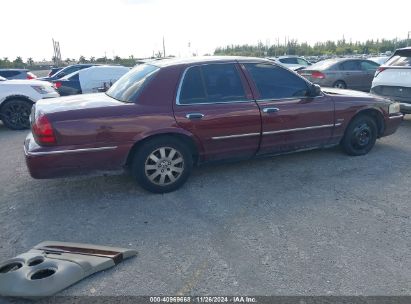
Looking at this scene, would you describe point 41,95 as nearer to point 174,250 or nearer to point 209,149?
point 209,149

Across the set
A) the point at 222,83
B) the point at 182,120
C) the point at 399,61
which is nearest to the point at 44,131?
the point at 182,120

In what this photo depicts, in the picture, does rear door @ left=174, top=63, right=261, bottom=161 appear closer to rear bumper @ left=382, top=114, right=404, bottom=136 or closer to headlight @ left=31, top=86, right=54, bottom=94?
rear bumper @ left=382, top=114, right=404, bottom=136

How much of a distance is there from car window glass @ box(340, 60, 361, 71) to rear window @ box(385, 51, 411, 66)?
439cm

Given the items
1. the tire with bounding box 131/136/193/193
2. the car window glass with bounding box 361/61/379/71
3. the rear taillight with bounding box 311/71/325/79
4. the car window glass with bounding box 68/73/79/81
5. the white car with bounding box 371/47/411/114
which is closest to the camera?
the tire with bounding box 131/136/193/193

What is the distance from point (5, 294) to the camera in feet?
7.74

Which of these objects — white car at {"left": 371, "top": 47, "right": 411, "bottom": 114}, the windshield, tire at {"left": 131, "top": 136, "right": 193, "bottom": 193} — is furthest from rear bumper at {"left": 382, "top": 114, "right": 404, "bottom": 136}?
the windshield

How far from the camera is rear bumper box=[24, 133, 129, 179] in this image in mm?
3465

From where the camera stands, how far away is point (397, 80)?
6855mm

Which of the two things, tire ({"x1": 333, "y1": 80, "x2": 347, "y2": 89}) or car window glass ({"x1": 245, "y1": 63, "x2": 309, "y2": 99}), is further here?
tire ({"x1": 333, "y1": 80, "x2": 347, "y2": 89})

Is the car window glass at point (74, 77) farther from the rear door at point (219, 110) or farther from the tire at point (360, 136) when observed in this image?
the tire at point (360, 136)

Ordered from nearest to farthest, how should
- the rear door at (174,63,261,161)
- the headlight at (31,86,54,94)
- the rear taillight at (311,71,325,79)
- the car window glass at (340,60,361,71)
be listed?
1. the rear door at (174,63,261,161)
2. the headlight at (31,86,54,94)
3. the rear taillight at (311,71,325,79)
4. the car window glass at (340,60,361,71)

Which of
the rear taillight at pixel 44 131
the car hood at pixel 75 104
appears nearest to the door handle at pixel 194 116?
the car hood at pixel 75 104

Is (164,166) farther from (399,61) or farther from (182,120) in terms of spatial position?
(399,61)

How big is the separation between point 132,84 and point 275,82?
6.27 ft
